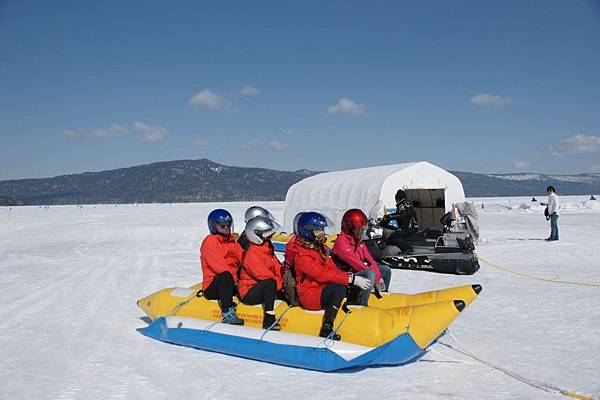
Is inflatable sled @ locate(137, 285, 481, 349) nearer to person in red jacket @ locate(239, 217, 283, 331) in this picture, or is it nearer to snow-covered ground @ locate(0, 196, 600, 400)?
person in red jacket @ locate(239, 217, 283, 331)

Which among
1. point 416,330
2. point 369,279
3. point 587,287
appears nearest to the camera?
point 416,330

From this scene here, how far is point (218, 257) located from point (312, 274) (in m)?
1.48

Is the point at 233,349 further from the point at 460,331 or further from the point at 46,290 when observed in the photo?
the point at 46,290

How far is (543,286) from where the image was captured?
932 cm

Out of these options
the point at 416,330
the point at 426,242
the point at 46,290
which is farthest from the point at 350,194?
the point at 416,330

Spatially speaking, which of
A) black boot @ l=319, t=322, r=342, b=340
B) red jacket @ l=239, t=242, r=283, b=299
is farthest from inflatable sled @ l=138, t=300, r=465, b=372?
red jacket @ l=239, t=242, r=283, b=299

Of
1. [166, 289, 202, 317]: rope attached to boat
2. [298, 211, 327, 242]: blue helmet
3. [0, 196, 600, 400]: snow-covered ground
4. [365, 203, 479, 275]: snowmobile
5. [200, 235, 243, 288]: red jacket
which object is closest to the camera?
[0, 196, 600, 400]: snow-covered ground

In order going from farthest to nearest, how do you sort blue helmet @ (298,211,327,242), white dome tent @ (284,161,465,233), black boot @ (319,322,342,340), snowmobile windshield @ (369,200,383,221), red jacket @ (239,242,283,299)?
1. white dome tent @ (284,161,465,233)
2. snowmobile windshield @ (369,200,383,221)
3. red jacket @ (239,242,283,299)
4. blue helmet @ (298,211,327,242)
5. black boot @ (319,322,342,340)

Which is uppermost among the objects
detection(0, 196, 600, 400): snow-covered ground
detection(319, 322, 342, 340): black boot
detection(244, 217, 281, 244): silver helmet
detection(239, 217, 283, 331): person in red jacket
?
detection(244, 217, 281, 244): silver helmet

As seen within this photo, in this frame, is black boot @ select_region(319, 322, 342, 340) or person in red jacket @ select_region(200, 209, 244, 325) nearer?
black boot @ select_region(319, 322, 342, 340)

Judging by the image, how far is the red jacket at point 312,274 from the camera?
18.5 ft

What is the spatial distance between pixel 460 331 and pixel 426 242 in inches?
228

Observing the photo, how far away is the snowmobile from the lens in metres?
11.3

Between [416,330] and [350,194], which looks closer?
[416,330]
